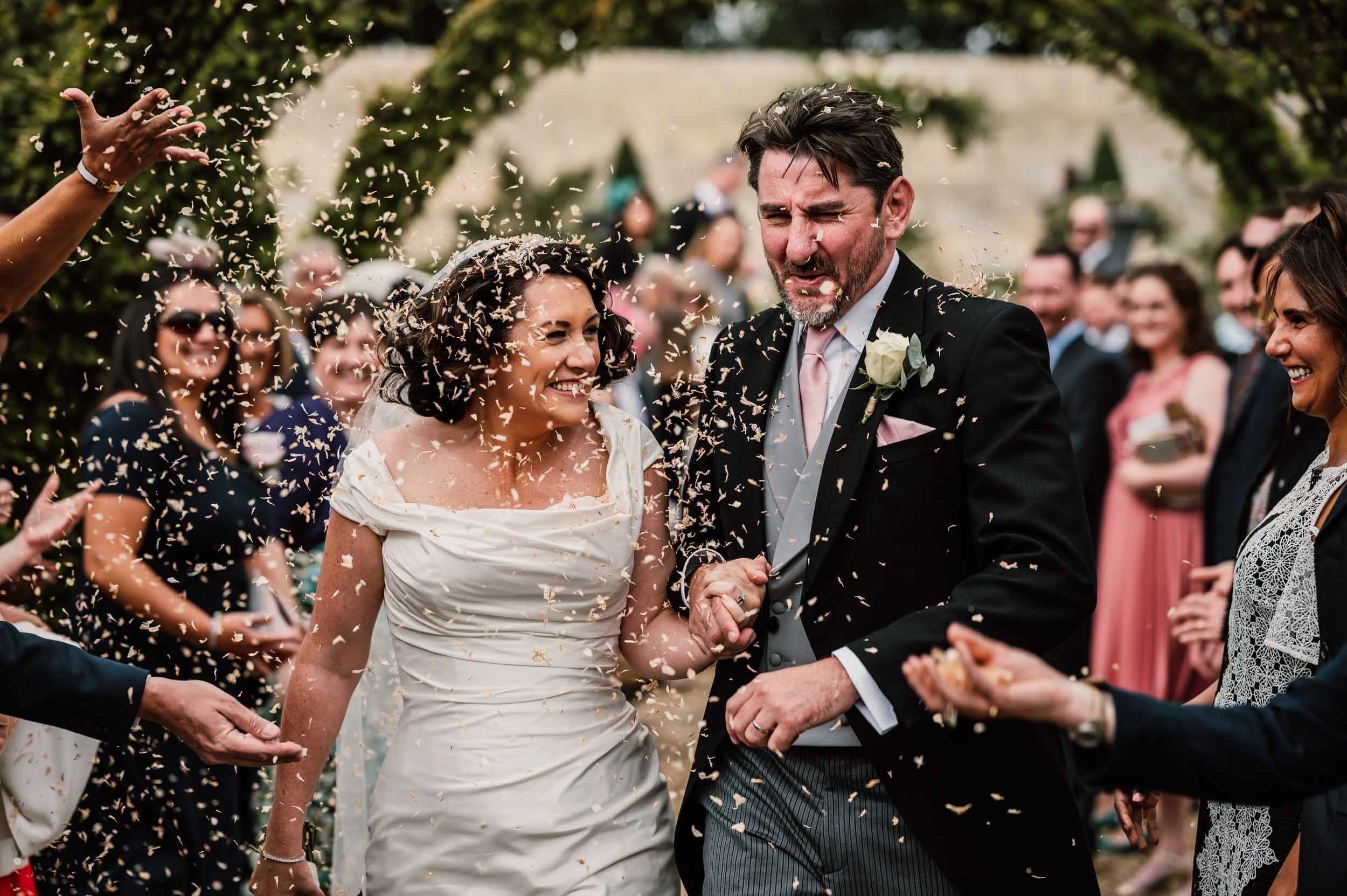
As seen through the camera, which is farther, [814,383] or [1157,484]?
[1157,484]

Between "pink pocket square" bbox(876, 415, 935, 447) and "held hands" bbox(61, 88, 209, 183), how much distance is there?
184 cm

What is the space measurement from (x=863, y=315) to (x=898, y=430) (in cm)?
35

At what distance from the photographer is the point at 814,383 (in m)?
3.45

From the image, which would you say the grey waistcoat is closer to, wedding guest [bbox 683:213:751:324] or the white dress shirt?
the white dress shirt

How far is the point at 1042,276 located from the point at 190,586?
4.70m

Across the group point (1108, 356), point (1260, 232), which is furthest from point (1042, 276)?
point (1260, 232)

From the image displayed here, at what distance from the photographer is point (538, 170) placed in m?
22.8

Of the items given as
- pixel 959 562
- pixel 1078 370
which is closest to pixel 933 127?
pixel 1078 370

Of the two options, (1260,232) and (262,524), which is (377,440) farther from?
(1260,232)

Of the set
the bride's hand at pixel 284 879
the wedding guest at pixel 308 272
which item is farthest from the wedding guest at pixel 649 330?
the bride's hand at pixel 284 879

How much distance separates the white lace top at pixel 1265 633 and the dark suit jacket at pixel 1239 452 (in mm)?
1956

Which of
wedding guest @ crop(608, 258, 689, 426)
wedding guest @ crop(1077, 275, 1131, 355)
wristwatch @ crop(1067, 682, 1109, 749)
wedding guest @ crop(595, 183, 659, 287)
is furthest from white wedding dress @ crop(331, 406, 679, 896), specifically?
wedding guest @ crop(1077, 275, 1131, 355)

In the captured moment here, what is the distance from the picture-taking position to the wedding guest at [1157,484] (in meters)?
6.93

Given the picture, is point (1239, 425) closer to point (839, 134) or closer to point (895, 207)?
point (895, 207)
